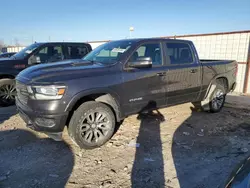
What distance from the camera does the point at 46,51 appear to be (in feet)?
23.4

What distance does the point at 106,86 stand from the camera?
369 centimetres

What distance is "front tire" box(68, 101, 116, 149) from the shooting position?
3547 mm

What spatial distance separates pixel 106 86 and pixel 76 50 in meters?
4.62

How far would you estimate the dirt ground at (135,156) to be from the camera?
2896mm

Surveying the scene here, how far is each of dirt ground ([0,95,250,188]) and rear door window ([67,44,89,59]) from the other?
10.8ft

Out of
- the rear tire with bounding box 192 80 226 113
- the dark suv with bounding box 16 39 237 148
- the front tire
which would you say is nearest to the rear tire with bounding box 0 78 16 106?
the dark suv with bounding box 16 39 237 148

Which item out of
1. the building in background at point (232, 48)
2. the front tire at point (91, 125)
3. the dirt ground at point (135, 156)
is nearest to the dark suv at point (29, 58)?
the dirt ground at point (135, 156)

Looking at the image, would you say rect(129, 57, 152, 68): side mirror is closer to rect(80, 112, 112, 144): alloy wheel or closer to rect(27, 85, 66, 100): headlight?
rect(80, 112, 112, 144): alloy wheel

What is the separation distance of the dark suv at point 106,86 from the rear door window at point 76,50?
311 centimetres

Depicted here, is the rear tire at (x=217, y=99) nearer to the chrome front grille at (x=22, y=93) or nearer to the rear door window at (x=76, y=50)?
the chrome front grille at (x=22, y=93)

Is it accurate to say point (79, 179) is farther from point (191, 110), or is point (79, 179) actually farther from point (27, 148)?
point (191, 110)

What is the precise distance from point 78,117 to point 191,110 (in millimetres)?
3833

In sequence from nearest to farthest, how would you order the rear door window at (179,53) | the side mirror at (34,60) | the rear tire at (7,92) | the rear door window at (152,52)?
the rear door window at (152,52), the rear door window at (179,53), the rear tire at (7,92), the side mirror at (34,60)

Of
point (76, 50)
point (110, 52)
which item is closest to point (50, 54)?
point (76, 50)
